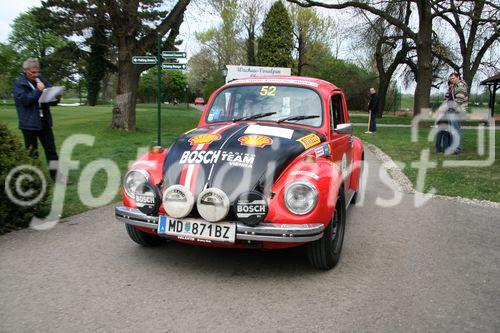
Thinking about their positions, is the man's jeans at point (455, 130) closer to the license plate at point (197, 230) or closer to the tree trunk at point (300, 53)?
the license plate at point (197, 230)

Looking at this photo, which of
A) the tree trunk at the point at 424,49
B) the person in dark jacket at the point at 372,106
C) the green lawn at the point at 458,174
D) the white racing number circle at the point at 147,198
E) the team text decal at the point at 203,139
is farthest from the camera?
the tree trunk at the point at 424,49

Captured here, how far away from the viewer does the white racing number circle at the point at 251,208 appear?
371 centimetres

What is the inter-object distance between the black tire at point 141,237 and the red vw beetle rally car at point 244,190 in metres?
0.01

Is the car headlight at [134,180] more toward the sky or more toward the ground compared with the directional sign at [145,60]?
more toward the ground

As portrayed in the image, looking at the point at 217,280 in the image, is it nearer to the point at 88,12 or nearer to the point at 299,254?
the point at 299,254

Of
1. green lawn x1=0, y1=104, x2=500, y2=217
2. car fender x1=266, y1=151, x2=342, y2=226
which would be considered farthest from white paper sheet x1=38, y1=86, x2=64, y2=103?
car fender x1=266, y1=151, x2=342, y2=226

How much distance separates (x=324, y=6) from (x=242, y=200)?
21.2m

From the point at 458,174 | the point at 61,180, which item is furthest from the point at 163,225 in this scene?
the point at 458,174

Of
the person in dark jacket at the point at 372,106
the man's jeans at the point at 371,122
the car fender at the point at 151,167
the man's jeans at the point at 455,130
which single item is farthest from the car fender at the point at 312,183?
the man's jeans at the point at 371,122

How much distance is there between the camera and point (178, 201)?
383 centimetres

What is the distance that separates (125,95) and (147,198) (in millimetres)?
14282

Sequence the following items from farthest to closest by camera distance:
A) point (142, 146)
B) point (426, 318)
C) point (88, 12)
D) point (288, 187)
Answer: point (88, 12) → point (142, 146) → point (288, 187) → point (426, 318)

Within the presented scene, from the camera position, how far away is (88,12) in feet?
55.5

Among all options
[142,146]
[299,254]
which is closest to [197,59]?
[142,146]
